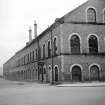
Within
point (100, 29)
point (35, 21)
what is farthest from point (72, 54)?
point (35, 21)

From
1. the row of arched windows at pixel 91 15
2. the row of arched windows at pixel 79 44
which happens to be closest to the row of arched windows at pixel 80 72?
the row of arched windows at pixel 79 44

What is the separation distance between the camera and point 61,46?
2595 cm

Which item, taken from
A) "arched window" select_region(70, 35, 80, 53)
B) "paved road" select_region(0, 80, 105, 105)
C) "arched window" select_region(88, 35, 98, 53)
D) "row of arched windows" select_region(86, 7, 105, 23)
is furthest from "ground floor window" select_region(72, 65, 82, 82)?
"paved road" select_region(0, 80, 105, 105)

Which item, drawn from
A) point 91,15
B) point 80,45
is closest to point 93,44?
point 80,45

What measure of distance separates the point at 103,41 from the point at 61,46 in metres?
5.56

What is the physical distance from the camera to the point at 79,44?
87.7 feet

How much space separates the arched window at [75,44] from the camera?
26.5 m

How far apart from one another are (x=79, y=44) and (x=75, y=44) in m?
0.50

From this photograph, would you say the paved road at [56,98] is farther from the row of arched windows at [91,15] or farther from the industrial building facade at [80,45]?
the row of arched windows at [91,15]

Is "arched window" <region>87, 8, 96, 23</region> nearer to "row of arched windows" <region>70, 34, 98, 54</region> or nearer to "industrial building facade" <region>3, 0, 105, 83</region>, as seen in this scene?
"industrial building facade" <region>3, 0, 105, 83</region>

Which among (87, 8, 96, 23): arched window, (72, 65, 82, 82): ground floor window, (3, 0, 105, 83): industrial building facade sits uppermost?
(87, 8, 96, 23): arched window

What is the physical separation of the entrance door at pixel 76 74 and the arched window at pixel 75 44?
6.81ft

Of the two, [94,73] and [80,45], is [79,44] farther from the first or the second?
[94,73]

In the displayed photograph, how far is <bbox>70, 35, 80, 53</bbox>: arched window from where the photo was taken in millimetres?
26531
